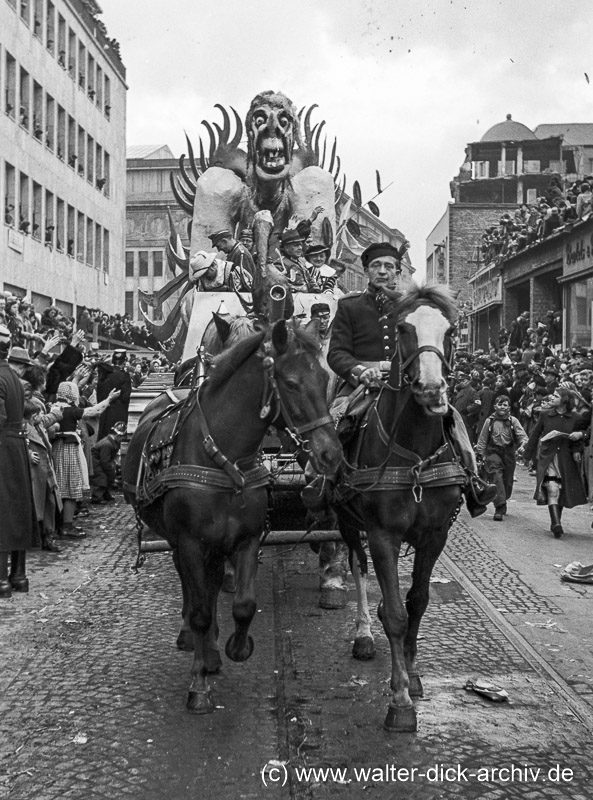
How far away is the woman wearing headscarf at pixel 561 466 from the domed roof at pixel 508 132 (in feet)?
188

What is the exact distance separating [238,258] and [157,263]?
66.3m

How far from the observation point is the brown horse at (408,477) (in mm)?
5344

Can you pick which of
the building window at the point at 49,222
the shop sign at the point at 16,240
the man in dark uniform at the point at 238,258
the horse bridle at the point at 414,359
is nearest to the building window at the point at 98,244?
the building window at the point at 49,222

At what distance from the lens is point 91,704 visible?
5754 millimetres

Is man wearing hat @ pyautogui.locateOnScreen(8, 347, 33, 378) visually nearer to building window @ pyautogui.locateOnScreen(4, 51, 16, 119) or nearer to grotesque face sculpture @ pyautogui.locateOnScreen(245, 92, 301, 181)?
grotesque face sculpture @ pyautogui.locateOnScreen(245, 92, 301, 181)

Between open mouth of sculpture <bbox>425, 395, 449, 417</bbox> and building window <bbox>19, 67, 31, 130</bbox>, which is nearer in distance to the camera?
open mouth of sculpture <bbox>425, 395, 449, 417</bbox>

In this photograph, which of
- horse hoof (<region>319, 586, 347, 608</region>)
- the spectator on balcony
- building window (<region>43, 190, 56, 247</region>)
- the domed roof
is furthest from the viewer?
the domed roof

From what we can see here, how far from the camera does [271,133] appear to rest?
1090 centimetres

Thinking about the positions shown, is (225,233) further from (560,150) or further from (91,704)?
(560,150)

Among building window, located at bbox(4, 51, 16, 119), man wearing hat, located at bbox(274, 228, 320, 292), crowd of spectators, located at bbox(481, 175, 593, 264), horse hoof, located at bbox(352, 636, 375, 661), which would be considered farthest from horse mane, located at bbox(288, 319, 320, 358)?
building window, located at bbox(4, 51, 16, 119)

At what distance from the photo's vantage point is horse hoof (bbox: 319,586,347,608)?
8.11 metres

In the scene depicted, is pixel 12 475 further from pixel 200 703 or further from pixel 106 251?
pixel 106 251

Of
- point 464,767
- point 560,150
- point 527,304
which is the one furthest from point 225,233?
point 560,150

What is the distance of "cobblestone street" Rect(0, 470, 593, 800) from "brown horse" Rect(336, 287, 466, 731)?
0.45m
